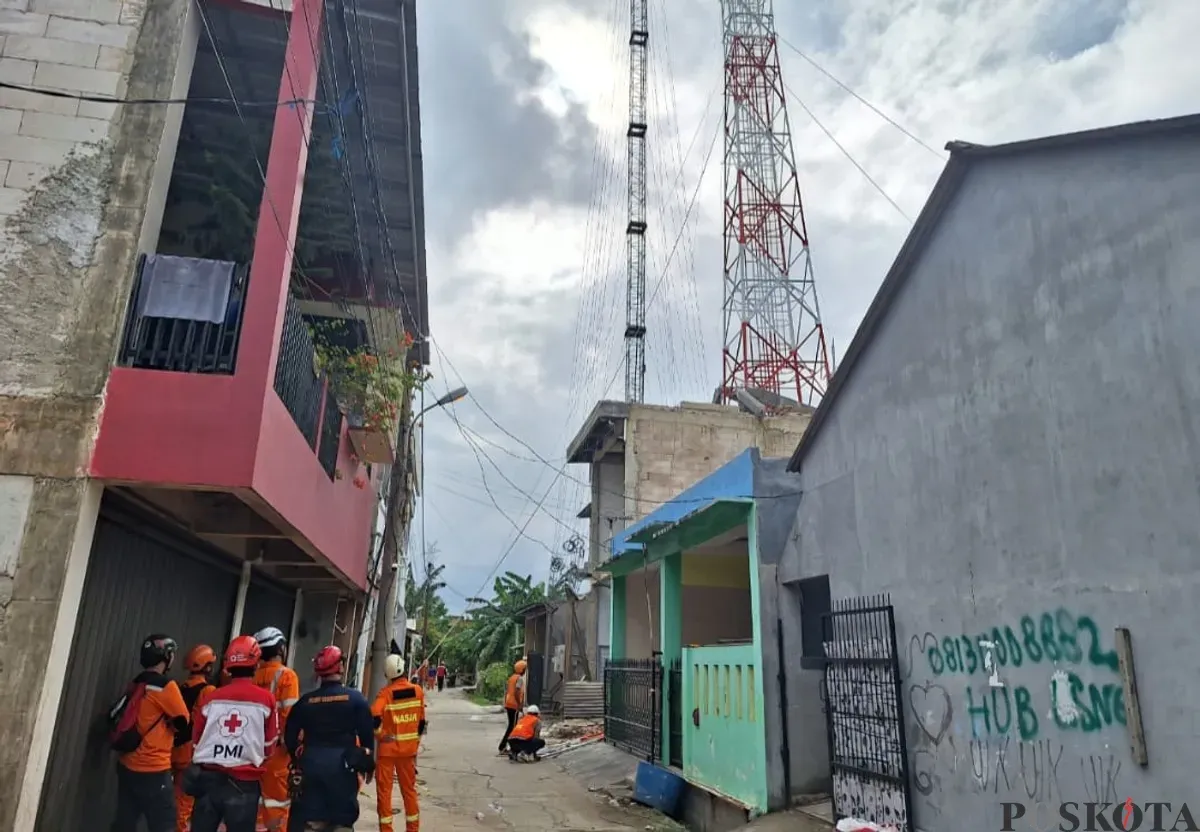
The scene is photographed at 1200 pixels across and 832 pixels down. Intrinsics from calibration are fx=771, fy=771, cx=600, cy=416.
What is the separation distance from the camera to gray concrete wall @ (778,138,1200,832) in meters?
4.52

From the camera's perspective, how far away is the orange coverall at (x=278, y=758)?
613 centimetres

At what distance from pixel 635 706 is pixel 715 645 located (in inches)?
119

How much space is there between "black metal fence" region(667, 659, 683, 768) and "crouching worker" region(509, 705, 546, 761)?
372 centimetres

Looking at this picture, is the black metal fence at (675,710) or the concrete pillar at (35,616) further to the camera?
the black metal fence at (675,710)

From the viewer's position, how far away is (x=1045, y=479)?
536 centimetres

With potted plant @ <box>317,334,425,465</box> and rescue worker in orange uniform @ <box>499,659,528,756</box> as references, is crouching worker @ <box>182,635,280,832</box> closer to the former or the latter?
potted plant @ <box>317,334,425,465</box>

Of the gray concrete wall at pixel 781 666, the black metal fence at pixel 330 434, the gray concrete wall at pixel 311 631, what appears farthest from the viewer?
the gray concrete wall at pixel 311 631

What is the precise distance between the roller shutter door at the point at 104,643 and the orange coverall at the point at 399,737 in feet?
6.65

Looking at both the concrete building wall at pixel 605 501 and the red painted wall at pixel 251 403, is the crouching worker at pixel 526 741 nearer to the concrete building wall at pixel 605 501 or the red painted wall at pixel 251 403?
the concrete building wall at pixel 605 501

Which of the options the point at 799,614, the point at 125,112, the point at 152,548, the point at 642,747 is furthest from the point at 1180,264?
the point at 642,747

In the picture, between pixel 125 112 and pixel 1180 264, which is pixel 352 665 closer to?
pixel 125 112

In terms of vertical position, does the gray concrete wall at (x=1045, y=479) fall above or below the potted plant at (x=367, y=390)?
below

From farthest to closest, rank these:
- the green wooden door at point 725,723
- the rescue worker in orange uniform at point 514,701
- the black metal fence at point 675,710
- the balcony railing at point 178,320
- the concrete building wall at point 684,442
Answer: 1. the concrete building wall at point 684,442
2. the rescue worker in orange uniform at point 514,701
3. the black metal fence at point 675,710
4. the green wooden door at point 725,723
5. the balcony railing at point 178,320

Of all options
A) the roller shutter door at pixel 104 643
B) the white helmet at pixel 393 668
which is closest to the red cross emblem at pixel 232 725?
the roller shutter door at pixel 104 643
